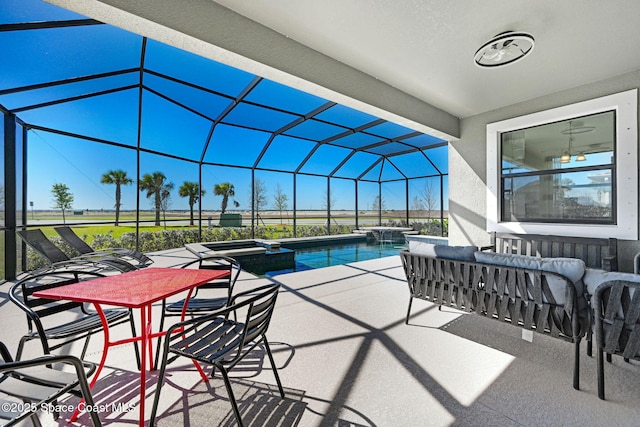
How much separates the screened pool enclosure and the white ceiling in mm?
2174

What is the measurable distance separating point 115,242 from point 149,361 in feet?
22.7

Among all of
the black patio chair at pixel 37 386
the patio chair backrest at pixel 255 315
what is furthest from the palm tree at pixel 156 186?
the patio chair backrest at pixel 255 315

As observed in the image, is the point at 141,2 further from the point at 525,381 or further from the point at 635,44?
the point at 635,44

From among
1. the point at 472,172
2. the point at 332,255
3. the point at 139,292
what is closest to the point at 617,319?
the point at 139,292

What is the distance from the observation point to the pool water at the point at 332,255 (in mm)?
7840

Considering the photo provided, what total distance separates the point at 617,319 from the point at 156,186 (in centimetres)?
1040

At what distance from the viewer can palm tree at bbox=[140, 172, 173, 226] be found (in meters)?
8.69

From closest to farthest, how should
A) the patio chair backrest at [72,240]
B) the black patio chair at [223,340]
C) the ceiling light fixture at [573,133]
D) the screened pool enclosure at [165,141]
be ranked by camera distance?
the black patio chair at [223,340]
the ceiling light fixture at [573,133]
the screened pool enclosure at [165,141]
the patio chair backrest at [72,240]

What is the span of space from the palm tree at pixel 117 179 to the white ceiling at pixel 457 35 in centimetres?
790

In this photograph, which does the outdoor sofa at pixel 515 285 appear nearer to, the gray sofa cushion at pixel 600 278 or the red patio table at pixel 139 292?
the gray sofa cushion at pixel 600 278

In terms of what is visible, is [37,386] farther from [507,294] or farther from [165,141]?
[165,141]

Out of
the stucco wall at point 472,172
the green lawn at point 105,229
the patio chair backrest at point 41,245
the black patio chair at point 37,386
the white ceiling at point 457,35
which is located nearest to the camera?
the black patio chair at point 37,386

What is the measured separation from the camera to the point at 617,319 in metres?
1.81

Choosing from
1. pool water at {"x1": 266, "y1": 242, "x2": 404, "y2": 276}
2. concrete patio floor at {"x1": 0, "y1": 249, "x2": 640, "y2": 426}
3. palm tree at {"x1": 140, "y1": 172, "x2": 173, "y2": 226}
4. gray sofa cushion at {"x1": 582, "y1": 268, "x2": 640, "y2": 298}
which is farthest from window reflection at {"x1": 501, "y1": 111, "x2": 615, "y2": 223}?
palm tree at {"x1": 140, "y1": 172, "x2": 173, "y2": 226}
